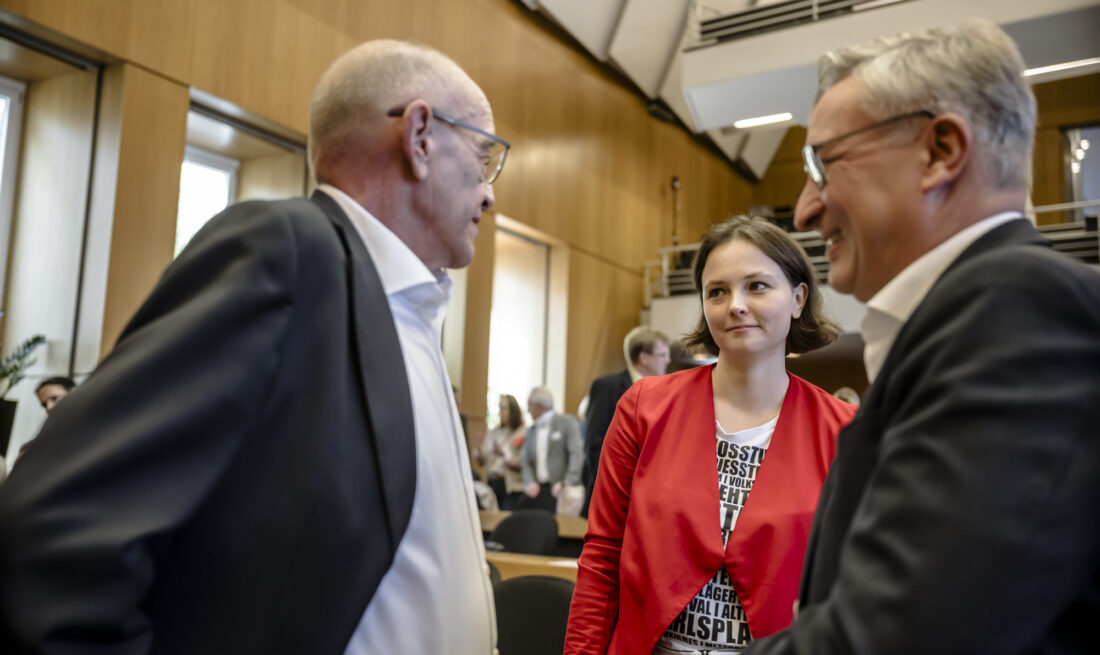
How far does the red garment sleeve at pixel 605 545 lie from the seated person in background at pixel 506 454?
20.4 ft

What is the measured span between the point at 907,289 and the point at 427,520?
668 mm

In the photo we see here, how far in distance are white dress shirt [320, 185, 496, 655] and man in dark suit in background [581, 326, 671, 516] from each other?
4.04m

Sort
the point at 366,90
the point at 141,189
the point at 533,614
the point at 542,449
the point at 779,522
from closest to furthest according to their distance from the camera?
the point at 366,90, the point at 779,522, the point at 533,614, the point at 141,189, the point at 542,449

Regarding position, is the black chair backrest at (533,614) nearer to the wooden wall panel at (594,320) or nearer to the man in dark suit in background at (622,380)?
the man in dark suit in background at (622,380)

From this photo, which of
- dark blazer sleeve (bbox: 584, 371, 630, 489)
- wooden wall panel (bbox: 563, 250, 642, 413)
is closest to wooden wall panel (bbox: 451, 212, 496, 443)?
wooden wall panel (bbox: 563, 250, 642, 413)

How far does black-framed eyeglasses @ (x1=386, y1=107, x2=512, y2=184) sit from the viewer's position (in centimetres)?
134

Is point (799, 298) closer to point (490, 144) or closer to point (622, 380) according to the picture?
point (490, 144)

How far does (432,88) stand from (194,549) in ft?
2.49

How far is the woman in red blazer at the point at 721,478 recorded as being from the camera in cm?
160

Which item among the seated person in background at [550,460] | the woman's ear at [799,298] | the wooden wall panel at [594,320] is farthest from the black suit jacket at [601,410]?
the wooden wall panel at [594,320]

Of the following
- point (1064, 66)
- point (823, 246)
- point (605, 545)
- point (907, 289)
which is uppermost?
point (1064, 66)

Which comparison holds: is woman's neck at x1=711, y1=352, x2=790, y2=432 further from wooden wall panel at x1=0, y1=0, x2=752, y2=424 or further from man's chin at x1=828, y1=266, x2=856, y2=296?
wooden wall panel at x1=0, y1=0, x2=752, y2=424

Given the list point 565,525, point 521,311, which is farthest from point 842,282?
point 521,311

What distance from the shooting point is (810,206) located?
111 centimetres
